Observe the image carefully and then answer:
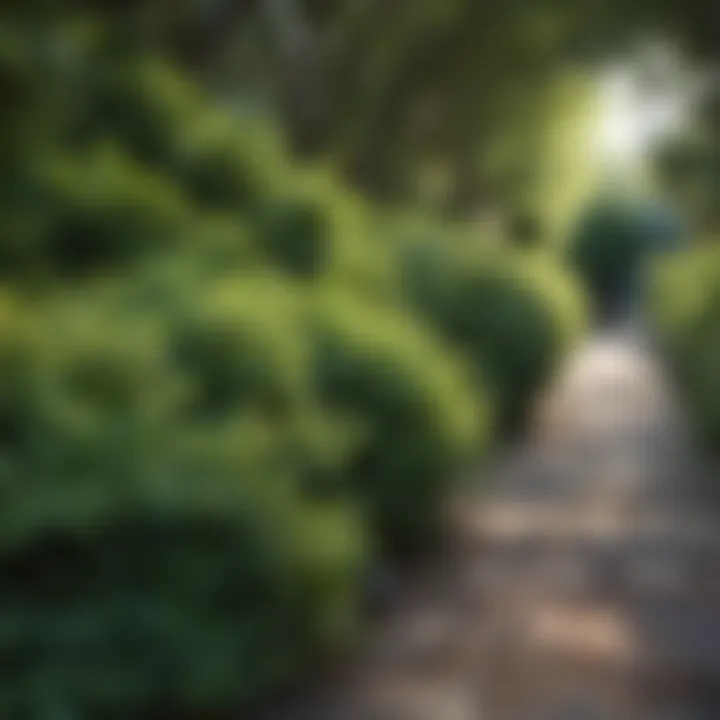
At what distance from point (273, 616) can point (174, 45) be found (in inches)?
77.5

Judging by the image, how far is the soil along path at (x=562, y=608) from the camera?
2920 millimetres

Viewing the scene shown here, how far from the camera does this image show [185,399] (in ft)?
8.63

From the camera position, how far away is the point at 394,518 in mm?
3646

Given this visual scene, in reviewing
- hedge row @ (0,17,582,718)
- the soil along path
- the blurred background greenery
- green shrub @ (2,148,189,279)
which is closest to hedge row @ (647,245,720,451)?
the blurred background greenery

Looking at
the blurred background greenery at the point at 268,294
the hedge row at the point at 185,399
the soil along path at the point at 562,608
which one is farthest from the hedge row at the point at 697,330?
the hedge row at the point at 185,399

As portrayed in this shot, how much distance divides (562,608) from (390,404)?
0.81 metres

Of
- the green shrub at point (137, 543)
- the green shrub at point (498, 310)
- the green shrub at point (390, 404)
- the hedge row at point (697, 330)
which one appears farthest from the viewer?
the green shrub at point (498, 310)

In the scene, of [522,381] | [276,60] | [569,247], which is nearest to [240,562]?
[276,60]

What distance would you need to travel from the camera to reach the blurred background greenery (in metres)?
2.25

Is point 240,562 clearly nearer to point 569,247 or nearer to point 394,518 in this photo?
point 394,518

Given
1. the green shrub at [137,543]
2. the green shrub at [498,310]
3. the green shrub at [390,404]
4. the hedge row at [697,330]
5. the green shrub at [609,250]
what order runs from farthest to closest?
1. the green shrub at [609,250]
2. the green shrub at [498,310]
3. the hedge row at [697,330]
4. the green shrub at [390,404]
5. the green shrub at [137,543]

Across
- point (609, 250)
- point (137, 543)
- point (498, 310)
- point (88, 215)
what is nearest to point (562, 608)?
point (137, 543)

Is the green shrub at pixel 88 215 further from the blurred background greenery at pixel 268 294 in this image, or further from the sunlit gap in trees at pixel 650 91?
the sunlit gap in trees at pixel 650 91

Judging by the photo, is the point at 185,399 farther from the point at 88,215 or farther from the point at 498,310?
the point at 498,310
